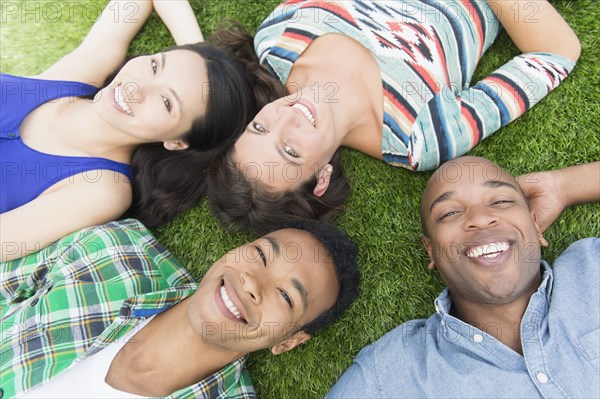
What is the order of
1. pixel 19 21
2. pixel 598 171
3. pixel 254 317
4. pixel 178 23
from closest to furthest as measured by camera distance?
1. pixel 254 317
2. pixel 598 171
3. pixel 178 23
4. pixel 19 21

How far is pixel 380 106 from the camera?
8.36 feet

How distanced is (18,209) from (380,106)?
2004mm

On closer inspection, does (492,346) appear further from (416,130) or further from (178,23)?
(178,23)

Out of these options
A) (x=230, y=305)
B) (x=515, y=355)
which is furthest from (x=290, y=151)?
(x=515, y=355)

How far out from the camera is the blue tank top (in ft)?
8.45

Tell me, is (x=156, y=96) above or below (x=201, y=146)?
above

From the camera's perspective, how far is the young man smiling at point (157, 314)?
202 centimetres

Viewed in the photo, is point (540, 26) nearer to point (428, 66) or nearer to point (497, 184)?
point (428, 66)

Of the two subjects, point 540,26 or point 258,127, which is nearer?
point 258,127

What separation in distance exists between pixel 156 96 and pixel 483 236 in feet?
5.42

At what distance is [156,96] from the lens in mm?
2354

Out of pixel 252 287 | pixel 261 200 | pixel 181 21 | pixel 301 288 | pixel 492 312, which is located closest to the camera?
pixel 252 287

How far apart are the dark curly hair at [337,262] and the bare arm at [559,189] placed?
937 millimetres

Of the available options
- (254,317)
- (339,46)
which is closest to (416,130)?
(339,46)
